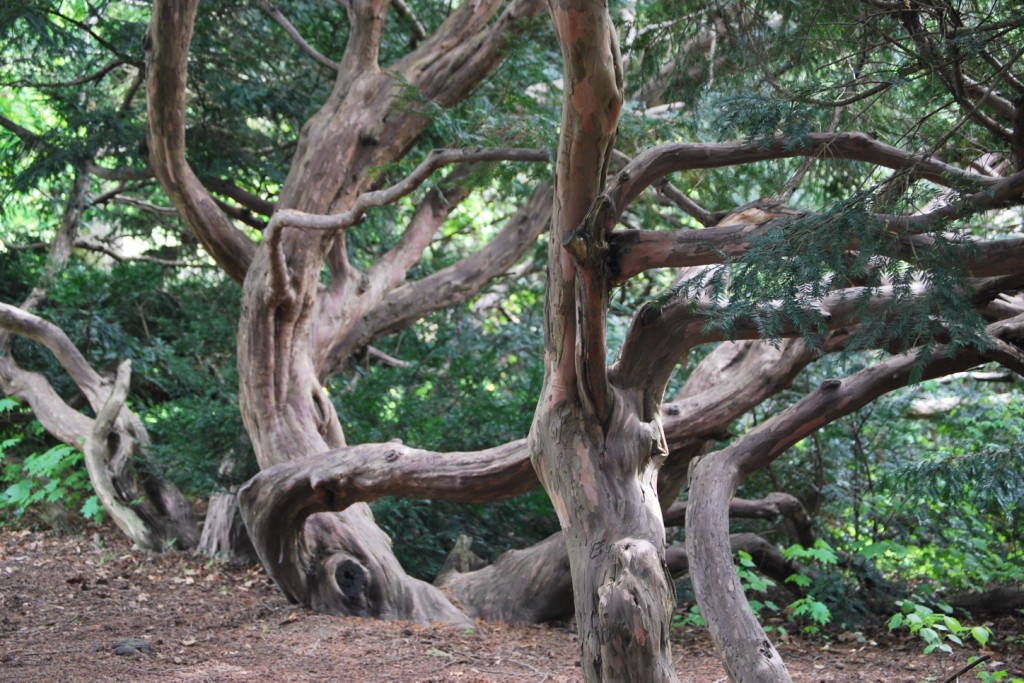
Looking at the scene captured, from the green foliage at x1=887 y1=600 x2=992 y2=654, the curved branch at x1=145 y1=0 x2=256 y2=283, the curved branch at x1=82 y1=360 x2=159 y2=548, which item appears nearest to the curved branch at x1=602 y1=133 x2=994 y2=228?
the green foliage at x1=887 y1=600 x2=992 y2=654

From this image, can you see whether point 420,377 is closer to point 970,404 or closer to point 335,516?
point 335,516

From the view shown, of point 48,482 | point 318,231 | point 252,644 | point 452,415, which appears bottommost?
point 252,644

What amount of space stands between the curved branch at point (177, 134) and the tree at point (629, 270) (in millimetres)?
20

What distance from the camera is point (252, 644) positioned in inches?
194

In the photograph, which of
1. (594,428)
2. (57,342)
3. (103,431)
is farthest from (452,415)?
(594,428)

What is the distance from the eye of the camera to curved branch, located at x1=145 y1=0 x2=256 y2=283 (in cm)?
568

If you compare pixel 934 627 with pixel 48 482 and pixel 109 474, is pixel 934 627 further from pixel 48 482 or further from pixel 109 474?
pixel 48 482

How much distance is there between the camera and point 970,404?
23.7ft

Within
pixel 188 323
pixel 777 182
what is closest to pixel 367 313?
pixel 188 323

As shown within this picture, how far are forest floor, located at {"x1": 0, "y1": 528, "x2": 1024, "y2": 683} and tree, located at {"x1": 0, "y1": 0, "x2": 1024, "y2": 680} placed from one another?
50 centimetres

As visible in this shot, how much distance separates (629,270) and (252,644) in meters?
3.07

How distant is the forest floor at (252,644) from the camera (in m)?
4.41

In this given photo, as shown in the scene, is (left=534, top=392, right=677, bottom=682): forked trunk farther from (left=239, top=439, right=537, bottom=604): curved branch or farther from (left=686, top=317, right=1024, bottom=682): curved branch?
(left=239, top=439, right=537, bottom=604): curved branch

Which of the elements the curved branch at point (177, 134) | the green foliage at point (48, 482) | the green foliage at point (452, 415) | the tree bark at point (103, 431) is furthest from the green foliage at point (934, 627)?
the green foliage at point (48, 482)
